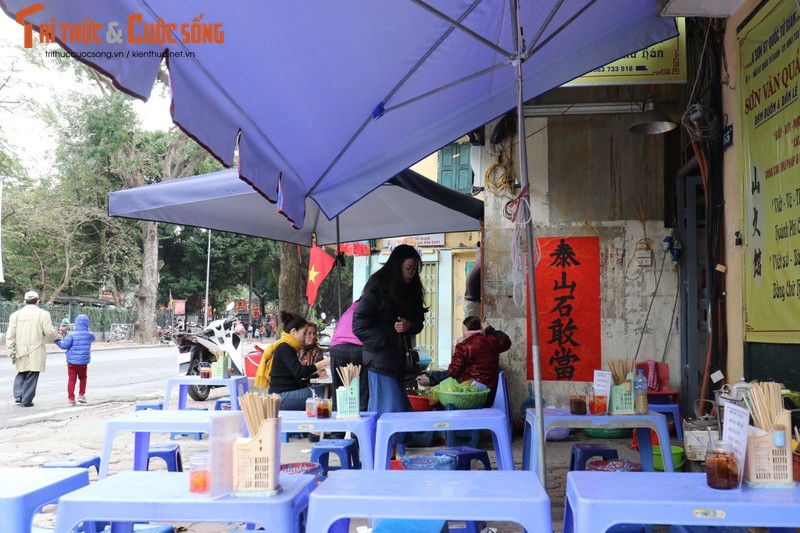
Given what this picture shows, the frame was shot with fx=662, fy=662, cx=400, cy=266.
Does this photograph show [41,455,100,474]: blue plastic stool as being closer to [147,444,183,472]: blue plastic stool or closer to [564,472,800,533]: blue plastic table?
[147,444,183,472]: blue plastic stool

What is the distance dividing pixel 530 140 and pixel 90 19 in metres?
5.66

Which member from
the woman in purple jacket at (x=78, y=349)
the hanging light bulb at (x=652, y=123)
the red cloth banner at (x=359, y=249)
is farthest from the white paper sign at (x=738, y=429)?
the red cloth banner at (x=359, y=249)

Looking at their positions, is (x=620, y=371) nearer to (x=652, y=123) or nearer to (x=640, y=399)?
(x=640, y=399)

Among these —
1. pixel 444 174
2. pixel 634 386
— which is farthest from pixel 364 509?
pixel 444 174

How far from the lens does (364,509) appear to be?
1.94 metres

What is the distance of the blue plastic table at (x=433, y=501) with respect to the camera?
6.19 feet

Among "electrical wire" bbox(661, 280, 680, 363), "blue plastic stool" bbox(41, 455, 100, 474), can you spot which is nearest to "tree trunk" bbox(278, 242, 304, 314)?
"electrical wire" bbox(661, 280, 680, 363)

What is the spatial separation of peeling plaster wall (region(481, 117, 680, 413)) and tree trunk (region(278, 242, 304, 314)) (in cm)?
331

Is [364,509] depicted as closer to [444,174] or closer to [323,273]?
[323,273]

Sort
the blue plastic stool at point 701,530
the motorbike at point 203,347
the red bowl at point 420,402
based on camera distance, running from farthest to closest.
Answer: the motorbike at point 203,347 < the red bowl at point 420,402 < the blue plastic stool at point 701,530

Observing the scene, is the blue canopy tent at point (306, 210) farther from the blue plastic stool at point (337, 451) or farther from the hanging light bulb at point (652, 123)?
the blue plastic stool at point (337, 451)

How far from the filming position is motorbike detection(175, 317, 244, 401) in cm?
1010

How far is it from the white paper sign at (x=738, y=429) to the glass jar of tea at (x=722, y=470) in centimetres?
3

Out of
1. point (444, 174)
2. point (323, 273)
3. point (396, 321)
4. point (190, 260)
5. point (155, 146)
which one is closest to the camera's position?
point (396, 321)
